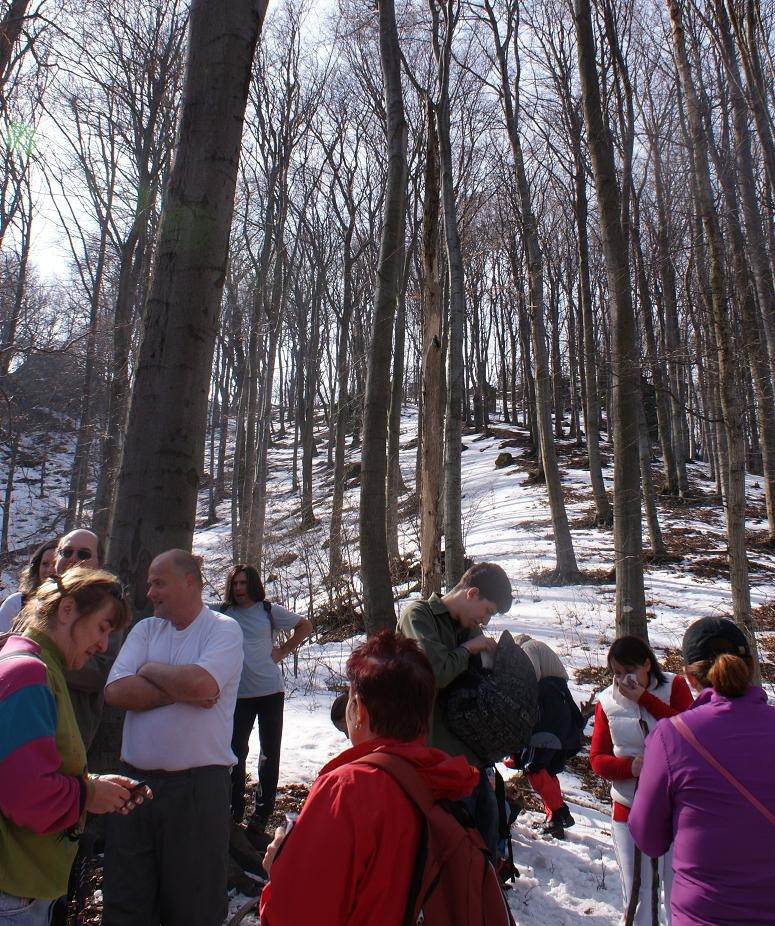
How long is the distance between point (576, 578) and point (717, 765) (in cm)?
917

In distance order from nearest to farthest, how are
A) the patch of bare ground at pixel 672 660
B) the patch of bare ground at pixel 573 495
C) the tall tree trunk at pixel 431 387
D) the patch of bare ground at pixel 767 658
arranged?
the patch of bare ground at pixel 767 658, the patch of bare ground at pixel 672 660, the tall tree trunk at pixel 431 387, the patch of bare ground at pixel 573 495

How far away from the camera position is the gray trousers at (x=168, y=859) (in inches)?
94.4

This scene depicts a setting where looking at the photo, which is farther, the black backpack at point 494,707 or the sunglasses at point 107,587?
the black backpack at point 494,707

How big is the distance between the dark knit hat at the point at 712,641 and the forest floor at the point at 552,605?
1.77 metres

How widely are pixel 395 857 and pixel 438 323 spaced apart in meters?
6.68

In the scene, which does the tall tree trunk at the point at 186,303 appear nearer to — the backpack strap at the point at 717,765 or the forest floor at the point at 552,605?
the forest floor at the point at 552,605

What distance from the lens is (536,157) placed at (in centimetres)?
1588

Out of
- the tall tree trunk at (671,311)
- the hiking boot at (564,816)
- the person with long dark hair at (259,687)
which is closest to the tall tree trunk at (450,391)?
the person with long dark hair at (259,687)

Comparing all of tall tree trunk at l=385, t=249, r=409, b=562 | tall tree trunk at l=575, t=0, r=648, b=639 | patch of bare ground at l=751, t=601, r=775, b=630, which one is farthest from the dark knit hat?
tall tree trunk at l=385, t=249, r=409, b=562

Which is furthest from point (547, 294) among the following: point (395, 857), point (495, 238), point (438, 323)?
point (395, 857)

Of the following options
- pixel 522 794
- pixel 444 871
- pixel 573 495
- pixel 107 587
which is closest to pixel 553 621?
pixel 522 794

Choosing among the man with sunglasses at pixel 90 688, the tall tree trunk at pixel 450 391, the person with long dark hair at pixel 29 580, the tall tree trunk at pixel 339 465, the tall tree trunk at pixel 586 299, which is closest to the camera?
the man with sunglasses at pixel 90 688

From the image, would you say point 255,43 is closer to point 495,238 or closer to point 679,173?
point 679,173

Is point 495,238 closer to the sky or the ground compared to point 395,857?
closer to the sky
